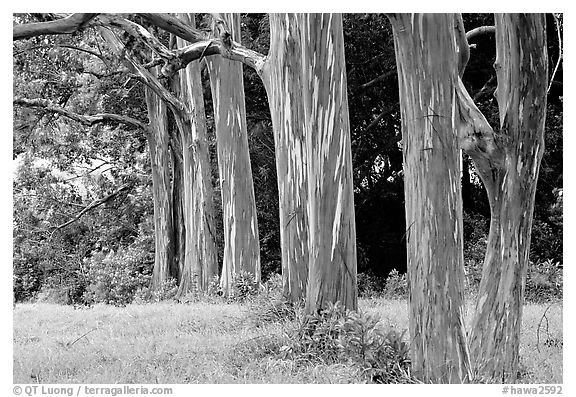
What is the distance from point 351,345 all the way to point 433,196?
168 centimetres

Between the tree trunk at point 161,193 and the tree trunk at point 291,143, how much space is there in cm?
810

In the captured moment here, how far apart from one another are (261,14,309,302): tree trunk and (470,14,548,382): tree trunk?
2975 mm

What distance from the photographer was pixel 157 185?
1745 centimetres

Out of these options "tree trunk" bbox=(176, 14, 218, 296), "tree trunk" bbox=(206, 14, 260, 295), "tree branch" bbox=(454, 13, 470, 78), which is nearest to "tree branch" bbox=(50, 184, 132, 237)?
"tree trunk" bbox=(176, 14, 218, 296)

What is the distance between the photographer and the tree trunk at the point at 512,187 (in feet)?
21.4

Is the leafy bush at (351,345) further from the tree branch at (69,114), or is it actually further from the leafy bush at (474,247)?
the tree branch at (69,114)

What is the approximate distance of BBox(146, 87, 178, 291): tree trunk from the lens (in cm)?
1706

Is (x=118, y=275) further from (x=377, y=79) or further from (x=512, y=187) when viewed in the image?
(x=512, y=187)

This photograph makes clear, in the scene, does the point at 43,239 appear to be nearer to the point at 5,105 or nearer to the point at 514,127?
the point at 5,105

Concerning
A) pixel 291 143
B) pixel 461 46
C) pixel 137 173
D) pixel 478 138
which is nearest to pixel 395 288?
pixel 291 143

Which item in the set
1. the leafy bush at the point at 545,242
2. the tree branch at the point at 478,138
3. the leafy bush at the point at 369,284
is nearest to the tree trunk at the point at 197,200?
the leafy bush at the point at 369,284

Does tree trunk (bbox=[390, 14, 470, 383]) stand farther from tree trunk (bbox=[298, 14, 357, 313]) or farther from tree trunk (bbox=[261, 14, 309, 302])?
tree trunk (bbox=[261, 14, 309, 302])
